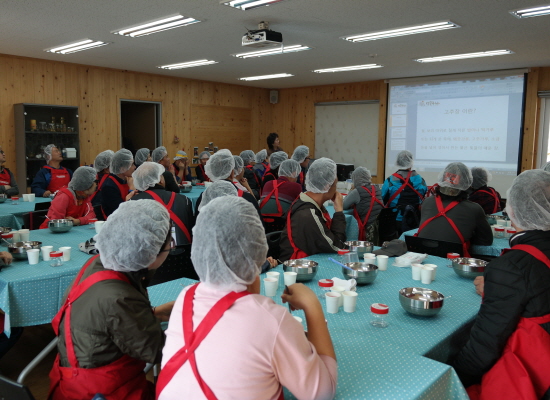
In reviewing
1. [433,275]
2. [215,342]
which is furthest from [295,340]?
[433,275]

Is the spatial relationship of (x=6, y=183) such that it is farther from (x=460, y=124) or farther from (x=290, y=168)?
(x=460, y=124)

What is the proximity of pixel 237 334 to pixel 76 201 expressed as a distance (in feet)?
12.4

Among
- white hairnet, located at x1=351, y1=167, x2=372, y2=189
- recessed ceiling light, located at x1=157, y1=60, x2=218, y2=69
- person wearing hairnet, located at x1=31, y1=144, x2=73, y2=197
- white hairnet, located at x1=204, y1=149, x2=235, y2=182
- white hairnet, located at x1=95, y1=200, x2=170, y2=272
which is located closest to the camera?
white hairnet, located at x1=95, y1=200, x2=170, y2=272

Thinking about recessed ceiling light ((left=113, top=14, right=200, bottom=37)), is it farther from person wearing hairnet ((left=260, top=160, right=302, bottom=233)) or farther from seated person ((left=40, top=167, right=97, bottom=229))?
person wearing hairnet ((left=260, top=160, right=302, bottom=233))

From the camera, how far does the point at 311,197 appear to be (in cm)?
337

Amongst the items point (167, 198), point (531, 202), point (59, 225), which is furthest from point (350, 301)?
point (59, 225)

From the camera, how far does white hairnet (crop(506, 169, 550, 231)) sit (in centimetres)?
204

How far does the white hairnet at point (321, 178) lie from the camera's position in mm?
3414

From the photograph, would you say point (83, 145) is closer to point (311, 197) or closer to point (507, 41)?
point (311, 197)

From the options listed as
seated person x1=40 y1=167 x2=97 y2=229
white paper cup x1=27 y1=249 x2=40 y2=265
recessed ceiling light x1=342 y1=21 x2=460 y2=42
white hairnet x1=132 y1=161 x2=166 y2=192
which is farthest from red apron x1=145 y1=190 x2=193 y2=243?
recessed ceiling light x1=342 y1=21 x2=460 y2=42

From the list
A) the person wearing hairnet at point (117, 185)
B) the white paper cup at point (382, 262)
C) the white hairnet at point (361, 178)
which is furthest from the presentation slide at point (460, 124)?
the white paper cup at point (382, 262)

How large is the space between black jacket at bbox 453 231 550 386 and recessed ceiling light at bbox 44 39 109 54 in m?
6.26

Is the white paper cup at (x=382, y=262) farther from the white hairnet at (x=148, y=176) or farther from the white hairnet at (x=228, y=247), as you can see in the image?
the white hairnet at (x=148, y=176)

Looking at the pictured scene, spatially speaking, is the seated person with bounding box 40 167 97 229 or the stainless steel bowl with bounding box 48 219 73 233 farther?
the seated person with bounding box 40 167 97 229
